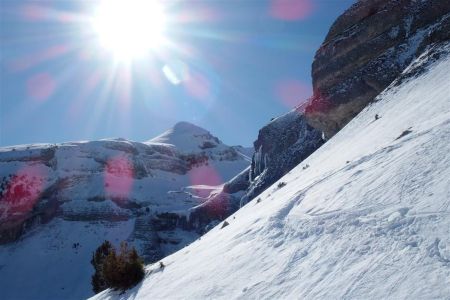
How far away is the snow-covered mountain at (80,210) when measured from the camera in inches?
2611

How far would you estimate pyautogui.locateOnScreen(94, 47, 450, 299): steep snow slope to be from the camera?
480 centimetres

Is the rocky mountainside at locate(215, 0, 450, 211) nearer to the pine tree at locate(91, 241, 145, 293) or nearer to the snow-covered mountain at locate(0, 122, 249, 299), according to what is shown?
the pine tree at locate(91, 241, 145, 293)

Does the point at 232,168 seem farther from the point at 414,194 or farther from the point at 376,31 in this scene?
the point at 414,194

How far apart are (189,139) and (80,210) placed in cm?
6904

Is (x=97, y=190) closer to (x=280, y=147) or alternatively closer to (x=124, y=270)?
(x=280, y=147)

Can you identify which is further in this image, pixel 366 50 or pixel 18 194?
pixel 18 194

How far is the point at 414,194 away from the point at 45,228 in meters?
81.8

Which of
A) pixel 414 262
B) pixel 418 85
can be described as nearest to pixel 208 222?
pixel 418 85

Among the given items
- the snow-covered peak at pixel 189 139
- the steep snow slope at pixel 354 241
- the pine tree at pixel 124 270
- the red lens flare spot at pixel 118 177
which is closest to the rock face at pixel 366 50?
the steep snow slope at pixel 354 241

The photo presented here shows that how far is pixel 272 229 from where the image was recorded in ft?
27.4

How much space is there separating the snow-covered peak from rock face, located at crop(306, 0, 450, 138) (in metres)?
102

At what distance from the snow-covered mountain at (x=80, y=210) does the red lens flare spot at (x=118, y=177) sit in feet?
0.65

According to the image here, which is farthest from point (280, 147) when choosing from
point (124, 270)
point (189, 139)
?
point (189, 139)

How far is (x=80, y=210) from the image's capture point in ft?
266
